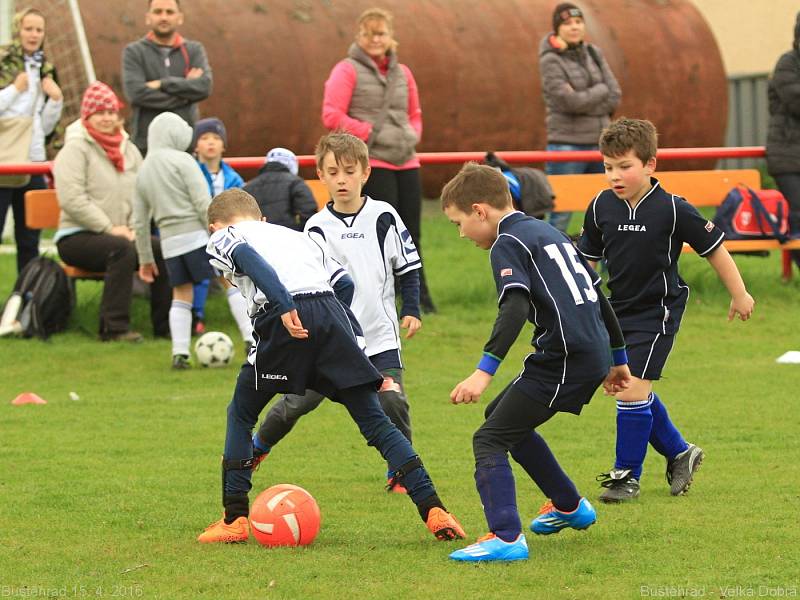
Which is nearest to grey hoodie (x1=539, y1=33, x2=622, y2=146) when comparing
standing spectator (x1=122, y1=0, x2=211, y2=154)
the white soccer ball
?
standing spectator (x1=122, y1=0, x2=211, y2=154)

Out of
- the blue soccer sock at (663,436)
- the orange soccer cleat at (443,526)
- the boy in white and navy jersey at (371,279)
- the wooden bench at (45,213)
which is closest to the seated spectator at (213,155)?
the wooden bench at (45,213)

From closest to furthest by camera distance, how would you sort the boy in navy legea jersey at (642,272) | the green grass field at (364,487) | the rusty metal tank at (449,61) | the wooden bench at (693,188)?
1. the green grass field at (364,487)
2. the boy in navy legea jersey at (642,272)
3. the wooden bench at (693,188)
4. the rusty metal tank at (449,61)

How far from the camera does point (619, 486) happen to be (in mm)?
7273

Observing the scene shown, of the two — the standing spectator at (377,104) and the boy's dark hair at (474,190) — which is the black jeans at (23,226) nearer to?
the standing spectator at (377,104)

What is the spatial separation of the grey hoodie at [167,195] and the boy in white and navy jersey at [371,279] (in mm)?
4320

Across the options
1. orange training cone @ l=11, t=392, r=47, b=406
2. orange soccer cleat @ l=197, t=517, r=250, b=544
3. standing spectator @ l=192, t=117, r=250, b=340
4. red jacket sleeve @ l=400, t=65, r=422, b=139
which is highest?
red jacket sleeve @ l=400, t=65, r=422, b=139

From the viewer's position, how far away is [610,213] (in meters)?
7.36

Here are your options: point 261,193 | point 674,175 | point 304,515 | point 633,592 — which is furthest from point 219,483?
point 674,175

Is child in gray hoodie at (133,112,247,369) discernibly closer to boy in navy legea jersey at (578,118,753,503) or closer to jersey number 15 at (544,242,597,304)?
boy in navy legea jersey at (578,118,753,503)

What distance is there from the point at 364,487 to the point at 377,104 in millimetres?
5515

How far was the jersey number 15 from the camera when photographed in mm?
6035

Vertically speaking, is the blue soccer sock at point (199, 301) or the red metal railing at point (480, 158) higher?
the red metal railing at point (480, 158)

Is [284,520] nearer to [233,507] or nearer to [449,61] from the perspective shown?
[233,507]

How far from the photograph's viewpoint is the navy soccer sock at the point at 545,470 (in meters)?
6.30
